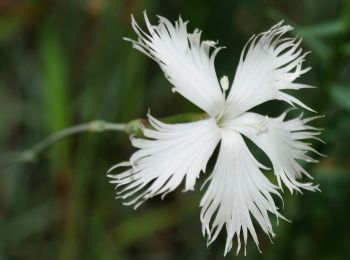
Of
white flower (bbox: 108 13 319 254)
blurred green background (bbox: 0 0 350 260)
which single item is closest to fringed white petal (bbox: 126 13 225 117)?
white flower (bbox: 108 13 319 254)

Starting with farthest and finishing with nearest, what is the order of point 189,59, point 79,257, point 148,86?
point 148,86 < point 79,257 < point 189,59

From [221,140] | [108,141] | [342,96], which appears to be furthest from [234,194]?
[108,141]

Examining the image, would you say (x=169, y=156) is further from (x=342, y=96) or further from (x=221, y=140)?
(x=342, y=96)

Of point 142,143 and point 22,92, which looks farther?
point 22,92

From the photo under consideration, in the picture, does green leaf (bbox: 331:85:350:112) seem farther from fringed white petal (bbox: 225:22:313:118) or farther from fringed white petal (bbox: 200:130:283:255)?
fringed white petal (bbox: 200:130:283:255)

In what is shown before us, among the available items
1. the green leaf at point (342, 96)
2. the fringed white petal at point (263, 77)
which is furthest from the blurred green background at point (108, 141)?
the fringed white petal at point (263, 77)

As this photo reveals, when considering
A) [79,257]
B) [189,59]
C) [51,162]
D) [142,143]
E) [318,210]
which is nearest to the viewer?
[142,143]

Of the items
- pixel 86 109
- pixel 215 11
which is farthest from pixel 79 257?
pixel 215 11

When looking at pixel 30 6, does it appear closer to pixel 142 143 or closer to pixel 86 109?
pixel 86 109
